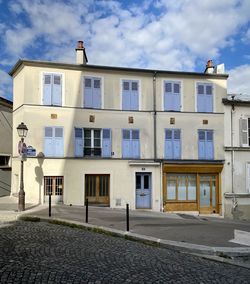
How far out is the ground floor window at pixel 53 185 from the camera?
56.3 ft

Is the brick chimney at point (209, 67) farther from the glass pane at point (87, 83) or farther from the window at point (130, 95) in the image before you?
the glass pane at point (87, 83)

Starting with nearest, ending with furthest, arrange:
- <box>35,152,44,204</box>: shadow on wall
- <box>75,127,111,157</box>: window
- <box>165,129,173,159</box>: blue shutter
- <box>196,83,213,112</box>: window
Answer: <box>35,152,44,204</box>: shadow on wall → <box>75,127,111,157</box>: window → <box>165,129,173,159</box>: blue shutter → <box>196,83,213,112</box>: window

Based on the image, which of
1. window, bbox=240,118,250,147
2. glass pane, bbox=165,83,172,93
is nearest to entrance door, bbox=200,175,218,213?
window, bbox=240,118,250,147

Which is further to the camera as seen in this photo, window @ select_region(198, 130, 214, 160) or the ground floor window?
window @ select_region(198, 130, 214, 160)

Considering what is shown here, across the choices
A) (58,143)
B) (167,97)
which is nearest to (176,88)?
(167,97)

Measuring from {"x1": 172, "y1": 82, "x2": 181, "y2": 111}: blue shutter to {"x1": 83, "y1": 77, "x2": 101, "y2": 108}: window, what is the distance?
4.30 metres

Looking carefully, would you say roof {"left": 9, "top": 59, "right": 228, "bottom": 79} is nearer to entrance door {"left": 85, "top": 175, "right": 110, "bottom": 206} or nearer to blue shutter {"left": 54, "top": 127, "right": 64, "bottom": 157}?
blue shutter {"left": 54, "top": 127, "right": 64, "bottom": 157}

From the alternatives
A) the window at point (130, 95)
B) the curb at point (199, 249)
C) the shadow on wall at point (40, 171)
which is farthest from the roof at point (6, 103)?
the curb at point (199, 249)

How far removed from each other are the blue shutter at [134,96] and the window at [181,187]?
4.31 meters

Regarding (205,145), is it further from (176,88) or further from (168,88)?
(168,88)

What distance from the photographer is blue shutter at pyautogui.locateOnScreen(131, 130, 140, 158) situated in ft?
60.1

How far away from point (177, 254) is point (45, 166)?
11.2 m

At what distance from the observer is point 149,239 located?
8234 millimetres

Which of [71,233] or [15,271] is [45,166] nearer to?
[71,233]
